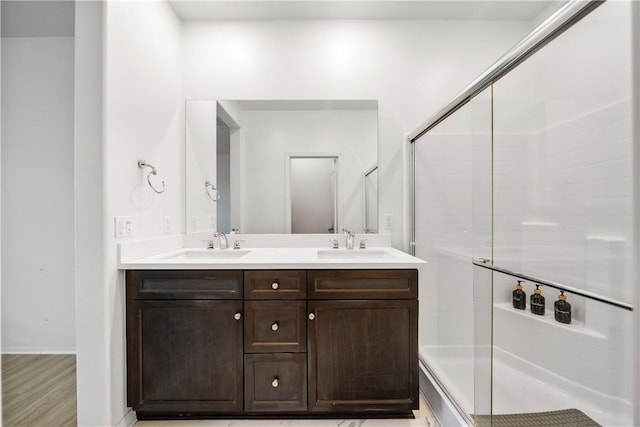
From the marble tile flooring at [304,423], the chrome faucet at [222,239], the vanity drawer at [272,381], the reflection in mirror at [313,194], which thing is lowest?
the marble tile flooring at [304,423]

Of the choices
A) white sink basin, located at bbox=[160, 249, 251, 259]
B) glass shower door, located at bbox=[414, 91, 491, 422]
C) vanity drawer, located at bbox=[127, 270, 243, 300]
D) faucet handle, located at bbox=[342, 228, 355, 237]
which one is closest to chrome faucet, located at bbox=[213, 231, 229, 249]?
white sink basin, located at bbox=[160, 249, 251, 259]

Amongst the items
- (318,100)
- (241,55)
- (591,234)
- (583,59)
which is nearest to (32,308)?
(241,55)

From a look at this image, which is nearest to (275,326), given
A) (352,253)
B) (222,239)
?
(352,253)

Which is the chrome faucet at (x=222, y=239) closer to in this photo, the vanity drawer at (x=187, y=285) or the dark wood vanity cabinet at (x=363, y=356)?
the vanity drawer at (x=187, y=285)

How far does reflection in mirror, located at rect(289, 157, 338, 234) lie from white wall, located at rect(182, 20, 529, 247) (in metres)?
0.37

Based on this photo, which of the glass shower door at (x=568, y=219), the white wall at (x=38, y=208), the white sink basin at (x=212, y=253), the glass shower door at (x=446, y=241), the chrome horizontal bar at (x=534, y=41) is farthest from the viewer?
the white wall at (x=38, y=208)

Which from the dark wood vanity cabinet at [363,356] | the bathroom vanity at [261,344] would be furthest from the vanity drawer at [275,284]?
the dark wood vanity cabinet at [363,356]

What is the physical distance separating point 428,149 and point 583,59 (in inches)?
34.4

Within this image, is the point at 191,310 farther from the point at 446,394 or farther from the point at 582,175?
the point at 582,175

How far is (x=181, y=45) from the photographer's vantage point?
228cm

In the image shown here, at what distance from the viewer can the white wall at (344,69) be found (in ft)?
7.50

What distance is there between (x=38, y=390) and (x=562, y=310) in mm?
3017

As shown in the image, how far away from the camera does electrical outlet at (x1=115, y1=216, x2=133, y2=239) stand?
1535mm

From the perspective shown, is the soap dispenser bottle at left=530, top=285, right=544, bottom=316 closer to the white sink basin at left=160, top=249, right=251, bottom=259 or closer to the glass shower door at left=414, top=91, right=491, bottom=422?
the glass shower door at left=414, top=91, right=491, bottom=422
